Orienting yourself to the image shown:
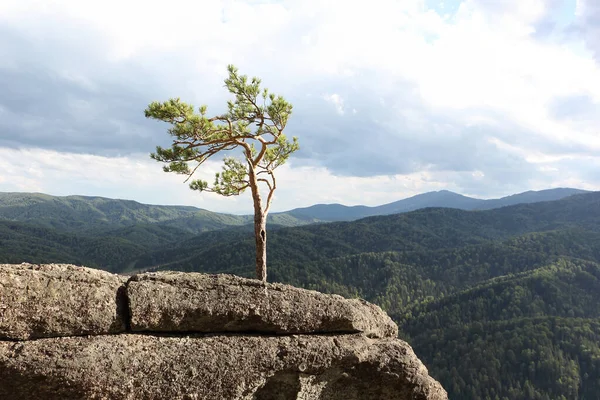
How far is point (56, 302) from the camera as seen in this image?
34.7 ft

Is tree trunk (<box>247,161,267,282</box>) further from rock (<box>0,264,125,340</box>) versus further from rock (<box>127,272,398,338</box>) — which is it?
rock (<box>0,264,125,340</box>)

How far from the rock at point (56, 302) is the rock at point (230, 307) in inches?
26.0

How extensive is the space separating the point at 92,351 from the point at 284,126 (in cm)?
1573

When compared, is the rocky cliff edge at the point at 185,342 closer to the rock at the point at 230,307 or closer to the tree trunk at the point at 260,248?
the rock at the point at 230,307

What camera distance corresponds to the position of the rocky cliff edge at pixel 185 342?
33.2ft

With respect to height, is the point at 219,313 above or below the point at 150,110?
below

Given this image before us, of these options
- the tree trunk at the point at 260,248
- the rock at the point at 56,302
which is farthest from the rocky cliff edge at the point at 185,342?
the tree trunk at the point at 260,248

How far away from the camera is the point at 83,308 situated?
1088 cm

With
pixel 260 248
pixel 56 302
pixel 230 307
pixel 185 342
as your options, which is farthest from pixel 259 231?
pixel 56 302

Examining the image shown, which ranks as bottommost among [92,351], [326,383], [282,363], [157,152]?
[326,383]

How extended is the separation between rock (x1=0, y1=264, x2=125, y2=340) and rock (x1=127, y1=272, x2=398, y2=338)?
66cm

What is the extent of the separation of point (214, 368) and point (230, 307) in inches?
74.9

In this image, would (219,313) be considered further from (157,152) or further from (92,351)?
(157,152)

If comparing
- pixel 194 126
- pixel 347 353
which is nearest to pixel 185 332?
pixel 347 353
